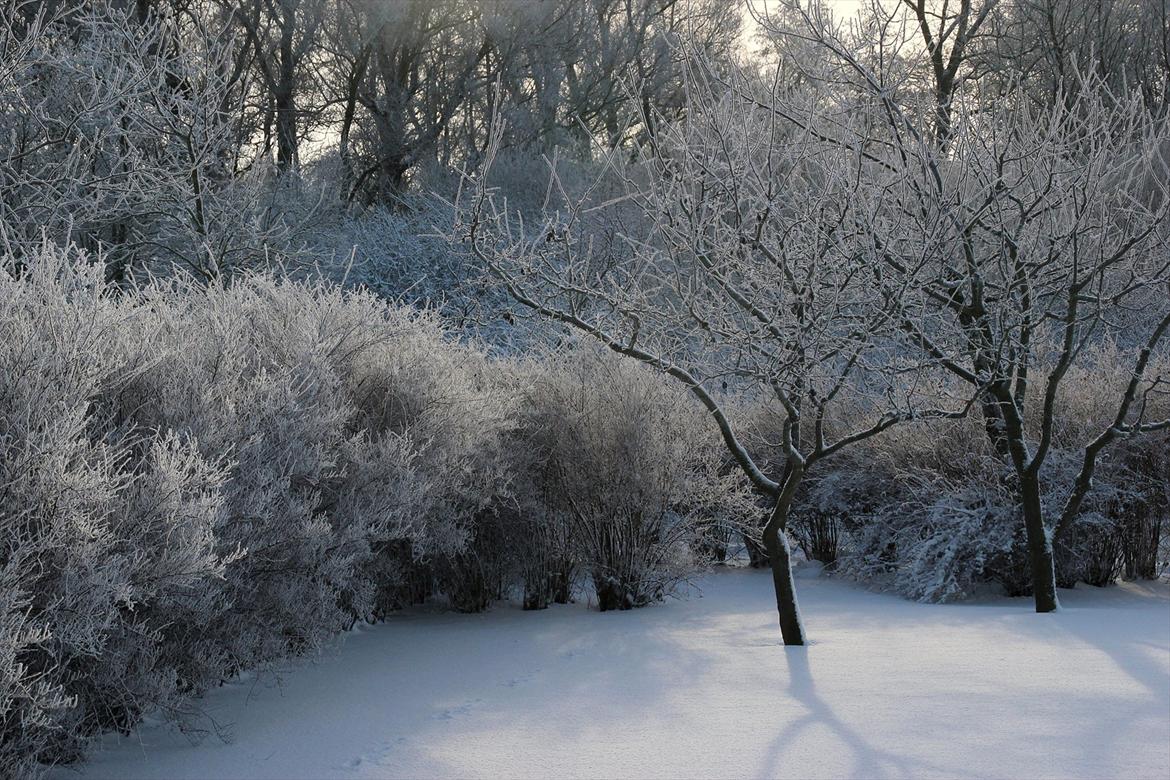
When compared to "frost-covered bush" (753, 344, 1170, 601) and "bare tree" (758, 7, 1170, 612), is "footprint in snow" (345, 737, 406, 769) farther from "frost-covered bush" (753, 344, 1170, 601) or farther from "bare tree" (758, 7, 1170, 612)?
"frost-covered bush" (753, 344, 1170, 601)

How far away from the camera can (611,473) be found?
6.72m

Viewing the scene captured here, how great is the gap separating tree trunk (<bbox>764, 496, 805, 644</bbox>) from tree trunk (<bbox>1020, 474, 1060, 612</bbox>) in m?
1.79

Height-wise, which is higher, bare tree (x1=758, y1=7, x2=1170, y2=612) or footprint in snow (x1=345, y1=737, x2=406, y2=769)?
bare tree (x1=758, y1=7, x2=1170, y2=612)

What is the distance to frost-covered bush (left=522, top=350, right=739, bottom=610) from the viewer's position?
6715 mm

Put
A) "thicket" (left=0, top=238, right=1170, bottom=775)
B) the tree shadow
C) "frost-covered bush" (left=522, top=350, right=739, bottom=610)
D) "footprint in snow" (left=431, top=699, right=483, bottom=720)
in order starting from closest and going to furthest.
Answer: "thicket" (left=0, top=238, right=1170, bottom=775), the tree shadow, "footprint in snow" (left=431, top=699, right=483, bottom=720), "frost-covered bush" (left=522, top=350, right=739, bottom=610)

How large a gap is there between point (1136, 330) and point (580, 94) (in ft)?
33.7

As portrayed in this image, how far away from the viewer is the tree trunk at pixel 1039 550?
632 cm

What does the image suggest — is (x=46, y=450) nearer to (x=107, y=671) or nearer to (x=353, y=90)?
(x=107, y=671)

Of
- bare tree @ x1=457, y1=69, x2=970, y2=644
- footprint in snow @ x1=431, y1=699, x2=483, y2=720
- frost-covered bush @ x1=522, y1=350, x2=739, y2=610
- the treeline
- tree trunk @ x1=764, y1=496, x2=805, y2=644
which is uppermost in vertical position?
the treeline

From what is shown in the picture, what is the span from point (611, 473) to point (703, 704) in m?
2.55

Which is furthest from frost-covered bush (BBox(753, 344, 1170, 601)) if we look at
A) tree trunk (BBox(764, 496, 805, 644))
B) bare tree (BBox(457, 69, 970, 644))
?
tree trunk (BBox(764, 496, 805, 644))

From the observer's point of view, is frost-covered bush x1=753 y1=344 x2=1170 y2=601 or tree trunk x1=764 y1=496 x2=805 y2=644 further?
frost-covered bush x1=753 y1=344 x2=1170 y2=601

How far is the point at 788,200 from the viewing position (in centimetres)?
604

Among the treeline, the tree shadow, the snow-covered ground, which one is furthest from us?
the treeline
